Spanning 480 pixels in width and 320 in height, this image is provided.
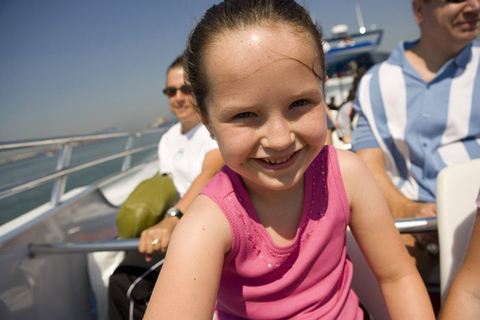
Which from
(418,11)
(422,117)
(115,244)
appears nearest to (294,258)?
(115,244)

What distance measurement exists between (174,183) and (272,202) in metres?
1.45

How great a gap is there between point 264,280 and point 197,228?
0.90 ft

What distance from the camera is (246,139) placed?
78 centimetres

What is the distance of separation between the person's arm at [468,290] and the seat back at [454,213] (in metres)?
0.20

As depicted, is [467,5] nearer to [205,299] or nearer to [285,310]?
[285,310]

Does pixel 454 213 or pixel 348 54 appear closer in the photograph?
pixel 454 213

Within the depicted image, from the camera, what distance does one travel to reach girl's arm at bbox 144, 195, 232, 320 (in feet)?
2.42

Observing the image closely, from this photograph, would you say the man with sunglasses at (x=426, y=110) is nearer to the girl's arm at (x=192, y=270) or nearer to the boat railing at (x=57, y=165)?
the girl's arm at (x=192, y=270)

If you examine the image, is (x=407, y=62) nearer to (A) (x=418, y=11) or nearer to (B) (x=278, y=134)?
(A) (x=418, y=11)

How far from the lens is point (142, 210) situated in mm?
1861

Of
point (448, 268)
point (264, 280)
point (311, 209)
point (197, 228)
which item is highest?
point (197, 228)

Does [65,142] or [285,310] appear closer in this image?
[285,310]

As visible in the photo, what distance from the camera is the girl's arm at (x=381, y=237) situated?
96cm

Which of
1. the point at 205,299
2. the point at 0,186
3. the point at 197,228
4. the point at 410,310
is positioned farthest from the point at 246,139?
the point at 0,186
